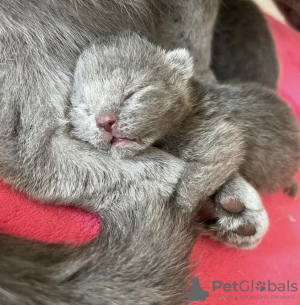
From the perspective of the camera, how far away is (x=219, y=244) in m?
0.97

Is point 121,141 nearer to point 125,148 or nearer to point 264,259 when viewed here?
point 125,148

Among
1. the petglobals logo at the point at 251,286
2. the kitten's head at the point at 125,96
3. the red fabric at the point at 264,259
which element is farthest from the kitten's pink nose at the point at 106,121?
the petglobals logo at the point at 251,286

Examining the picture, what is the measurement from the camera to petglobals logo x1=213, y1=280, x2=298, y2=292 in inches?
36.1

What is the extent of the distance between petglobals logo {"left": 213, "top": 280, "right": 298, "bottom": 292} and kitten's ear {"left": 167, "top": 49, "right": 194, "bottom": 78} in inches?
18.7

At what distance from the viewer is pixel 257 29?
1.34m

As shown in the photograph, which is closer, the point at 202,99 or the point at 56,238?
the point at 56,238

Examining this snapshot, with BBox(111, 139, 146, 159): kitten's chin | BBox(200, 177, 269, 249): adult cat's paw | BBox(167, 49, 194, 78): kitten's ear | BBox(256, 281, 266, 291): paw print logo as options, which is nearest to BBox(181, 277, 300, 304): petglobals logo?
BBox(256, 281, 266, 291): paw print logo

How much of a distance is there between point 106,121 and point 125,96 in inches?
2.8

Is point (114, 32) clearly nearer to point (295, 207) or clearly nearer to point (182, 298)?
point (182, 298)

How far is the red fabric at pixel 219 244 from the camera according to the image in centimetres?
82

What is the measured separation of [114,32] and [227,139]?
13.9 inches

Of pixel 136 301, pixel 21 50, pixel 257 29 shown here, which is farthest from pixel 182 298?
pixel 257 29

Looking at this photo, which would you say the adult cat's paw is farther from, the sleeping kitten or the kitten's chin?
the kitten's chin

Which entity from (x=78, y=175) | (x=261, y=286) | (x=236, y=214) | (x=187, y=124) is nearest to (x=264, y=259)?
(x=261, y=286)
